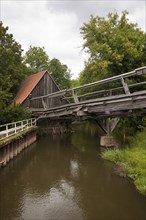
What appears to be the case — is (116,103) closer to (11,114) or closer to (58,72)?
(11,114)

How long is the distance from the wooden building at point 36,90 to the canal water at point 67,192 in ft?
42.9

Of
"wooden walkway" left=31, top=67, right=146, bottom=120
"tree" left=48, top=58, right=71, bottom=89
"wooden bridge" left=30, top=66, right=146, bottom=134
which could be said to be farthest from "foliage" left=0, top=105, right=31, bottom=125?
"tree" left=48, top=58, right=71, bottom=89

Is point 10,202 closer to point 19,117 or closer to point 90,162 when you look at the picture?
point 90,162

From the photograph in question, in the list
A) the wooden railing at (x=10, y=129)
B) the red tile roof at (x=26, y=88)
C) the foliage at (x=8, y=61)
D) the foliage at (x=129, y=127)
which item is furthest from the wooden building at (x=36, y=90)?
the foliage at (x=129, y=127)

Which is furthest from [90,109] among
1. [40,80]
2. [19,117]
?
[40,80]

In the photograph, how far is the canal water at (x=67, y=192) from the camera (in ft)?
25.5

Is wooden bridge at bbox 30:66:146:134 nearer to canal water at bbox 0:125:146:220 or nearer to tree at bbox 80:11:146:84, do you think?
tree at bbox 80:11:146:84

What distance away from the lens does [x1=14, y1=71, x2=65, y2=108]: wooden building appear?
90.7ft

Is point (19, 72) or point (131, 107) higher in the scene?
point (19, 72)

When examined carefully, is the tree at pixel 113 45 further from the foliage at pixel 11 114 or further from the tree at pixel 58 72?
the tree at pixel 58 72

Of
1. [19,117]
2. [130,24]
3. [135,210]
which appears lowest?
[135,210]

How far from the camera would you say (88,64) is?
945 inches

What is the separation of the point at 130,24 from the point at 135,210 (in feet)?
68.7

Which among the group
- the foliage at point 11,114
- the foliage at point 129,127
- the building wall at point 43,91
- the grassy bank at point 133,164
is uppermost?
the building wall at point 43,91
